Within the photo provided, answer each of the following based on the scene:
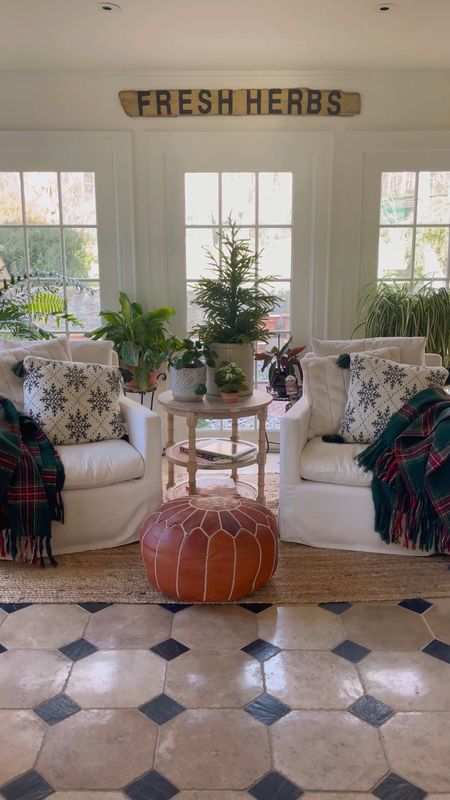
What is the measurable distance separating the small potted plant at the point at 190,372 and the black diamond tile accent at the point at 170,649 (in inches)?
52.6

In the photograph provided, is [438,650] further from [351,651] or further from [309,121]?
[309,121]

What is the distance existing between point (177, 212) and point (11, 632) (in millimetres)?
2846

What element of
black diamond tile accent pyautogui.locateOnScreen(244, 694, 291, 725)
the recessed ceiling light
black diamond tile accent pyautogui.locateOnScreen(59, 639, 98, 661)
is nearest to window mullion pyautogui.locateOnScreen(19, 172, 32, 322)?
the recessed ceiling light

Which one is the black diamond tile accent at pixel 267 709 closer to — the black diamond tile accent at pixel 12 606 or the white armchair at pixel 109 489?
the black diamond tile accent at pixel 12 606

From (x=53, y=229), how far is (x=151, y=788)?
347 centimetres

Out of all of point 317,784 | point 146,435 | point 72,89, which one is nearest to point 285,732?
point 317,784

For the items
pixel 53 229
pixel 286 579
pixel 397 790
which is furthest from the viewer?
pixel 53 229

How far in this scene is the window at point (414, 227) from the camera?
14.8 ft

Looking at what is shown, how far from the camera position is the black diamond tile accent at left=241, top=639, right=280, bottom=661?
7.98 ft

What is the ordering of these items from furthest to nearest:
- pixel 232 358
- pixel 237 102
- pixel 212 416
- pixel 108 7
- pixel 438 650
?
1. pixel 237 102
2. pixel 232 358
3. pixel 212 416
4. pixel 108 7
5. pixel 438 650

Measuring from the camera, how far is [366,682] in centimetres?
229

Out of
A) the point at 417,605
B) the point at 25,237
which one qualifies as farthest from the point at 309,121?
the point at 417,605

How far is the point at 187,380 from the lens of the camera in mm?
3527

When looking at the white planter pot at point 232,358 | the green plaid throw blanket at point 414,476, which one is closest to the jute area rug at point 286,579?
the green plaid throw blanket at point 414,476
